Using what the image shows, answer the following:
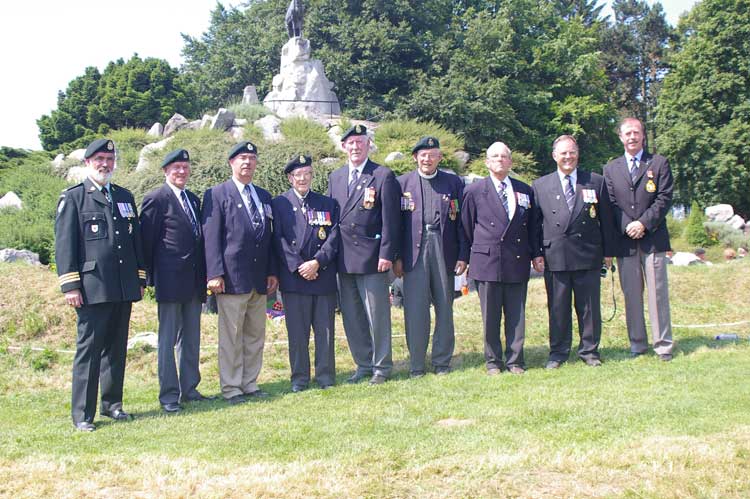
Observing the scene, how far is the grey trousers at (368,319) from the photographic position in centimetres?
620

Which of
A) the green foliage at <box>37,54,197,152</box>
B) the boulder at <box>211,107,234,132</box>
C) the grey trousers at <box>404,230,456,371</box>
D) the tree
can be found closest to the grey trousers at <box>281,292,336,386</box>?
the grey trousers at <box>404,230,456,371</box>

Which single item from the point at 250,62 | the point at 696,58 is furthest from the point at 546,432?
the point at 250,62

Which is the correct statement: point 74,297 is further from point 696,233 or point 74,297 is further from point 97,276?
point 696,233

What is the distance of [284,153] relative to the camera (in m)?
14.4

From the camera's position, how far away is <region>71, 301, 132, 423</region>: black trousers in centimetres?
516

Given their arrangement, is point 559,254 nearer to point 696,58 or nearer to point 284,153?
point 284,153

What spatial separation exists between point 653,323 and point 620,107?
1622 inches

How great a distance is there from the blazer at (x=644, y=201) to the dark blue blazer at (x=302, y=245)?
8.25 ft

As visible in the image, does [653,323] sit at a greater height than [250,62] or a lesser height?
lesser

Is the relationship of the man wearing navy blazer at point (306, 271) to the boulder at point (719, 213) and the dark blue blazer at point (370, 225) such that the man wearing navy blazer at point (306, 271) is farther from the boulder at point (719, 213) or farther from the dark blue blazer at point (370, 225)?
the boulder at point (719, 213)

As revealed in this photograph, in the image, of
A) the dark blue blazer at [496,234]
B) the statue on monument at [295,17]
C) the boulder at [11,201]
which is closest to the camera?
the dark blue blazer at [496,234]

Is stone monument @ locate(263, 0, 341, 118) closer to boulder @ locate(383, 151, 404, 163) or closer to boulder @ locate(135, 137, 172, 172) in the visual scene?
boulder @ locate(135, 137, 172, 172)

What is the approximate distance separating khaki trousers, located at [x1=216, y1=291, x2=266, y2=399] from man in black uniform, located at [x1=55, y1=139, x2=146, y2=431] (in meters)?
0.81

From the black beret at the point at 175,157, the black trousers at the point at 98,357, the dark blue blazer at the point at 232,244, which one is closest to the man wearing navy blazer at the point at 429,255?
the dark blue blazer at the point at 232,244
